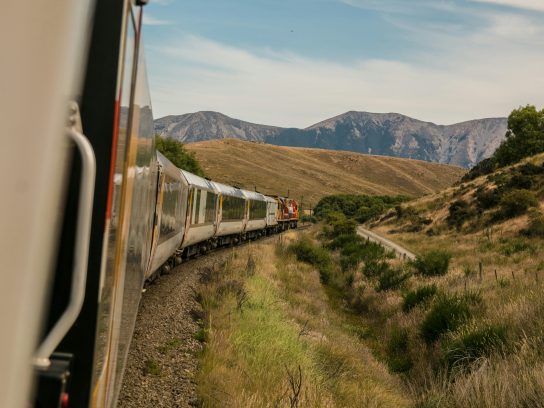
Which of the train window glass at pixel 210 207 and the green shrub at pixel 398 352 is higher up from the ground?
the train window glass at pixel 210 207

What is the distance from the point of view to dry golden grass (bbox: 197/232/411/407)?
723 cm

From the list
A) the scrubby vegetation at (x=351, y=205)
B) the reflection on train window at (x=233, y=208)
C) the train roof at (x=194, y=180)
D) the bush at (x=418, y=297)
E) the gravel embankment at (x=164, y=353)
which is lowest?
the scrubby vegetation at (x=351, y=205)

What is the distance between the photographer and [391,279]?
21.2 m

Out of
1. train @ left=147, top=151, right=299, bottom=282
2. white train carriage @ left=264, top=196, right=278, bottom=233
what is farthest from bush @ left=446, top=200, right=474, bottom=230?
train @ left=147, top=151, right=299, bottom=282

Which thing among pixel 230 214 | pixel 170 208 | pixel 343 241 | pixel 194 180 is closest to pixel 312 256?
pixel 230 214

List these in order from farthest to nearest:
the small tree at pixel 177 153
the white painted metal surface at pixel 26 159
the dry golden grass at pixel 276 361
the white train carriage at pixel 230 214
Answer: the small tree at pixel 177 153 < the white train carriage at pixel 230 214 < the dry golden grass at pixel 276 361 < the white painted metal surface at pixel 26 159

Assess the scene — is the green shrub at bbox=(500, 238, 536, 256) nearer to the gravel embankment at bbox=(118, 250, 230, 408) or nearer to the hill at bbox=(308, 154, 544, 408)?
the hill at bbox=(308, 154, 544, 408)

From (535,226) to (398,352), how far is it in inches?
840

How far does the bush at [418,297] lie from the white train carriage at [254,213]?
16.5 meters

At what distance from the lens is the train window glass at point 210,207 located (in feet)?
71.2

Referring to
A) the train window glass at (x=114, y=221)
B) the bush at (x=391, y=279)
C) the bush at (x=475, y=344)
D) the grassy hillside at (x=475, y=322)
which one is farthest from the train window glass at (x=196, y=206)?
the train window glass at (x=114, y=221)

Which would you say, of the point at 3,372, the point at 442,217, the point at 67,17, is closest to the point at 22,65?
the point at 67,17

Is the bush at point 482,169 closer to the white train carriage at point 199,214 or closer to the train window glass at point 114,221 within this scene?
the white train carriage at point 199,214

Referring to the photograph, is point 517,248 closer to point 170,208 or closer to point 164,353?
point 170,208
